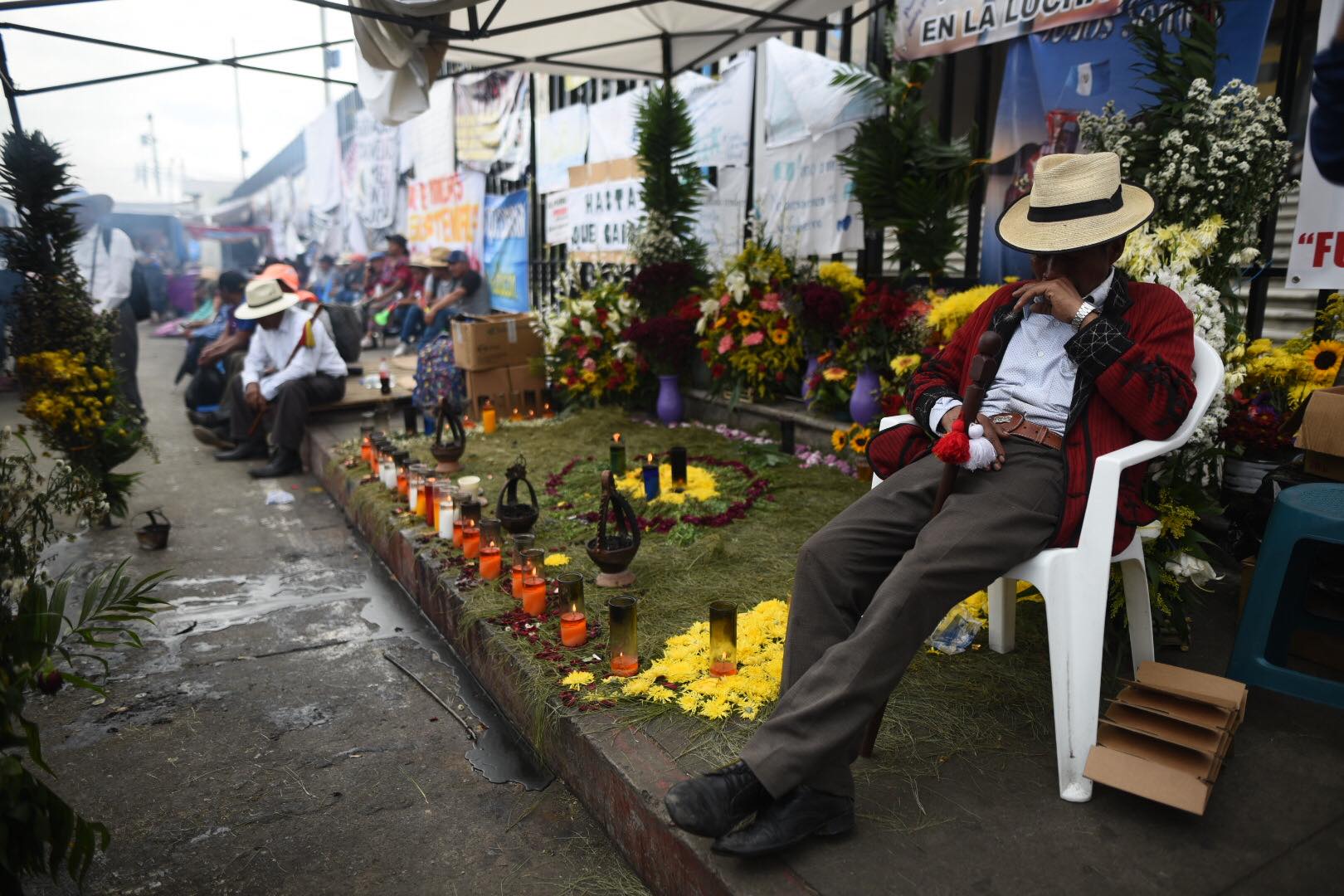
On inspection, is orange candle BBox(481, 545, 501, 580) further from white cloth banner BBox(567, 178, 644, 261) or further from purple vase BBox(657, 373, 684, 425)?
white cloth banner BBox(567, 178, 644, 261)

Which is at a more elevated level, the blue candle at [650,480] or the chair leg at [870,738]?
the blue candle at [650,480]

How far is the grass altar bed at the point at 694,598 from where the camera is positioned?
2.46 m

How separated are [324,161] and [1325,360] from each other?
68.7 ft

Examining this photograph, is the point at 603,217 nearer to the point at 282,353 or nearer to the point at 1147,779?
the point at 282,353

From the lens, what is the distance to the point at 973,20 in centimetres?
480

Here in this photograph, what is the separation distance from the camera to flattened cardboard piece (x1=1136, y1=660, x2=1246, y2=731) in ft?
7.17

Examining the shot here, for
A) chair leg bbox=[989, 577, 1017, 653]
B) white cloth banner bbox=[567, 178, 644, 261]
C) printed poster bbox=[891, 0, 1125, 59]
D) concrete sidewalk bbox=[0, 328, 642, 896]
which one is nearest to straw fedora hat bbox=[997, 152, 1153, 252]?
chair leg bbox=[989, 577, 1017, 653]

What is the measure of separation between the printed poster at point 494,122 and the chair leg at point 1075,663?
10.0 meters

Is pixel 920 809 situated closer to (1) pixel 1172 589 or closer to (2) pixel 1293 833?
(2) pixel 1293 833

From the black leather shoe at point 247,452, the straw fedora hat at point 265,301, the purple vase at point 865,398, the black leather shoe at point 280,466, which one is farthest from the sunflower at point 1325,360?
the black leather shoe at point 247,452

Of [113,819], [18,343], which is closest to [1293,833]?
[113,819]

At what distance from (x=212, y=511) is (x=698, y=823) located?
5.05 m

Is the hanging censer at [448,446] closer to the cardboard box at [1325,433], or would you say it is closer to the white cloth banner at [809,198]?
the white cloth banner at [809,198]

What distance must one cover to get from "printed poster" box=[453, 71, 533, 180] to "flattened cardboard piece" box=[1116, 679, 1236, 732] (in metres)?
10.1
